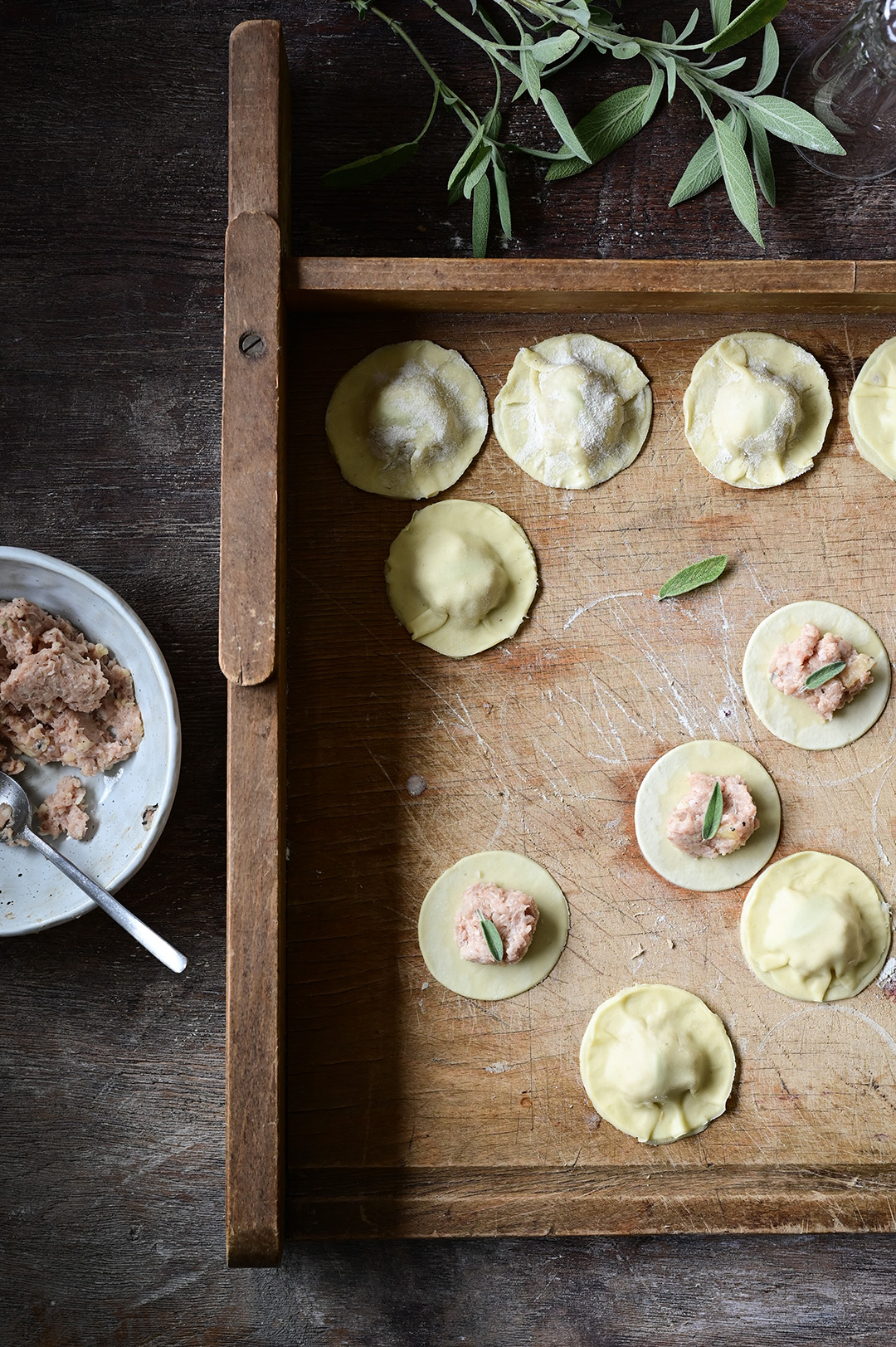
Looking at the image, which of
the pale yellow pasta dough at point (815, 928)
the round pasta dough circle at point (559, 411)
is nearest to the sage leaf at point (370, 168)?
the round pasta dough circle at point (559, 411)

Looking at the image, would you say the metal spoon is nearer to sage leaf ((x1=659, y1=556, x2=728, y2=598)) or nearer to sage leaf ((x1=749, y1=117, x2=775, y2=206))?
sage leaf ((x1=659, y1=556, x2=728, y2=598))

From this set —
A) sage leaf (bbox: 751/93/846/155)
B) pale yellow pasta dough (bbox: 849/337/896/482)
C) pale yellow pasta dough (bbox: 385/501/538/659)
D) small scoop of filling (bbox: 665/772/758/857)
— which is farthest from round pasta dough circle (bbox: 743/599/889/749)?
sage leaf (bbox: 751/93/846/155)

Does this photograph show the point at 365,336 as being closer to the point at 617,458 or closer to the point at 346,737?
the point at 617,458

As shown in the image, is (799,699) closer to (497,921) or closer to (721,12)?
(497,921)

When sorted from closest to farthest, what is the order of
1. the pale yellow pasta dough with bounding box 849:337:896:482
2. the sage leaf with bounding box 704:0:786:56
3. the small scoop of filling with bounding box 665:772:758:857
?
1. the sage leaf with bounding box 704:0:786:56
2. the small scoop of filling with bounding box 665:772:758:857
3. the pale yellow pasta dough with bounding box 849:337:896:482

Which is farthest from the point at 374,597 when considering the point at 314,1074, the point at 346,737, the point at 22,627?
the point at 314,1074

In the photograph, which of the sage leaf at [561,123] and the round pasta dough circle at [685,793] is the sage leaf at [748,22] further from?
the round pasta dough circle at [685,793]

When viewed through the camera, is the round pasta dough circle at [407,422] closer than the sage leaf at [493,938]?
No
